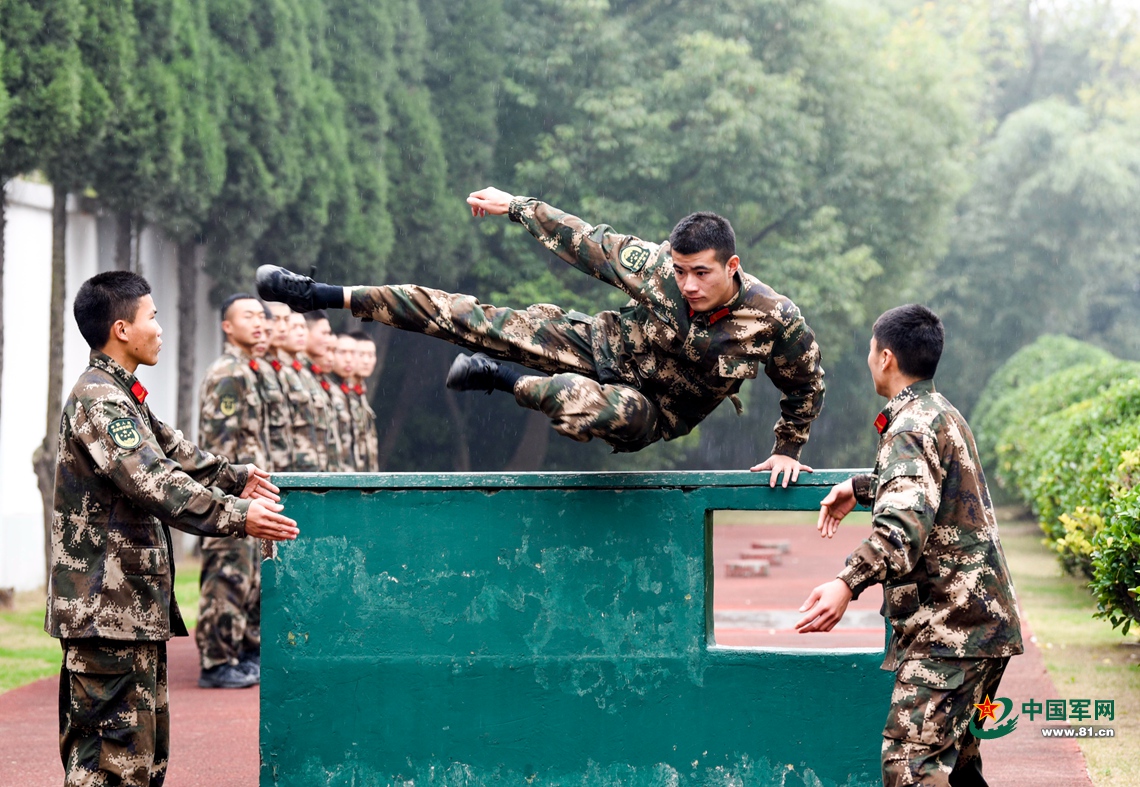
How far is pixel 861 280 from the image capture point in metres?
22.2

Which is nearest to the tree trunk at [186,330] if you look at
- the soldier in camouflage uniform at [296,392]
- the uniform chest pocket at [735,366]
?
the soldier in camouflage uniform at [296,392]

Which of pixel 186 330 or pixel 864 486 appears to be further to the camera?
pixel 186 330

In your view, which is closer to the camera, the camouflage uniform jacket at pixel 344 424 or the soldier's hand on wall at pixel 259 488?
the soldier's hand on wall at pixel 259 488

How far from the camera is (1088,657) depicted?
29.1 feet

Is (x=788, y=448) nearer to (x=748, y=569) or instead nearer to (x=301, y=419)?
(x=301, y=419)

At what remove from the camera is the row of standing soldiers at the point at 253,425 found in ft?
26.6

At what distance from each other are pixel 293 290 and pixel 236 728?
9.37 feet

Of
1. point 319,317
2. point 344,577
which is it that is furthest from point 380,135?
point 344,577

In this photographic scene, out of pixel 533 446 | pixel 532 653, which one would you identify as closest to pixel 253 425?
pixel 532 653

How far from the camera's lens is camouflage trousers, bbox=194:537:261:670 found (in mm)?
8016

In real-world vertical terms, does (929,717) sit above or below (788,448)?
below

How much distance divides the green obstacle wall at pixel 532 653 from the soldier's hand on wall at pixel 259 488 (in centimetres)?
29

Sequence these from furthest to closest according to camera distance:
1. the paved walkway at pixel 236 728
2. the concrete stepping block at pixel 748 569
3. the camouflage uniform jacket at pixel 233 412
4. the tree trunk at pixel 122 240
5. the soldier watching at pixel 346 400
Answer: the concrete stepping block at pixel 748 569 → the tree trunk at pixel 122 240 → the soldier watching at pixel 346 400 → the camouflage uniform jacket at pixel 233 412 → the paved walkway at pixel 236 728

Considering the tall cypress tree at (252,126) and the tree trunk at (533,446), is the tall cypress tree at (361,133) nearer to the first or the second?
the tall cypress tree at (252,126)
